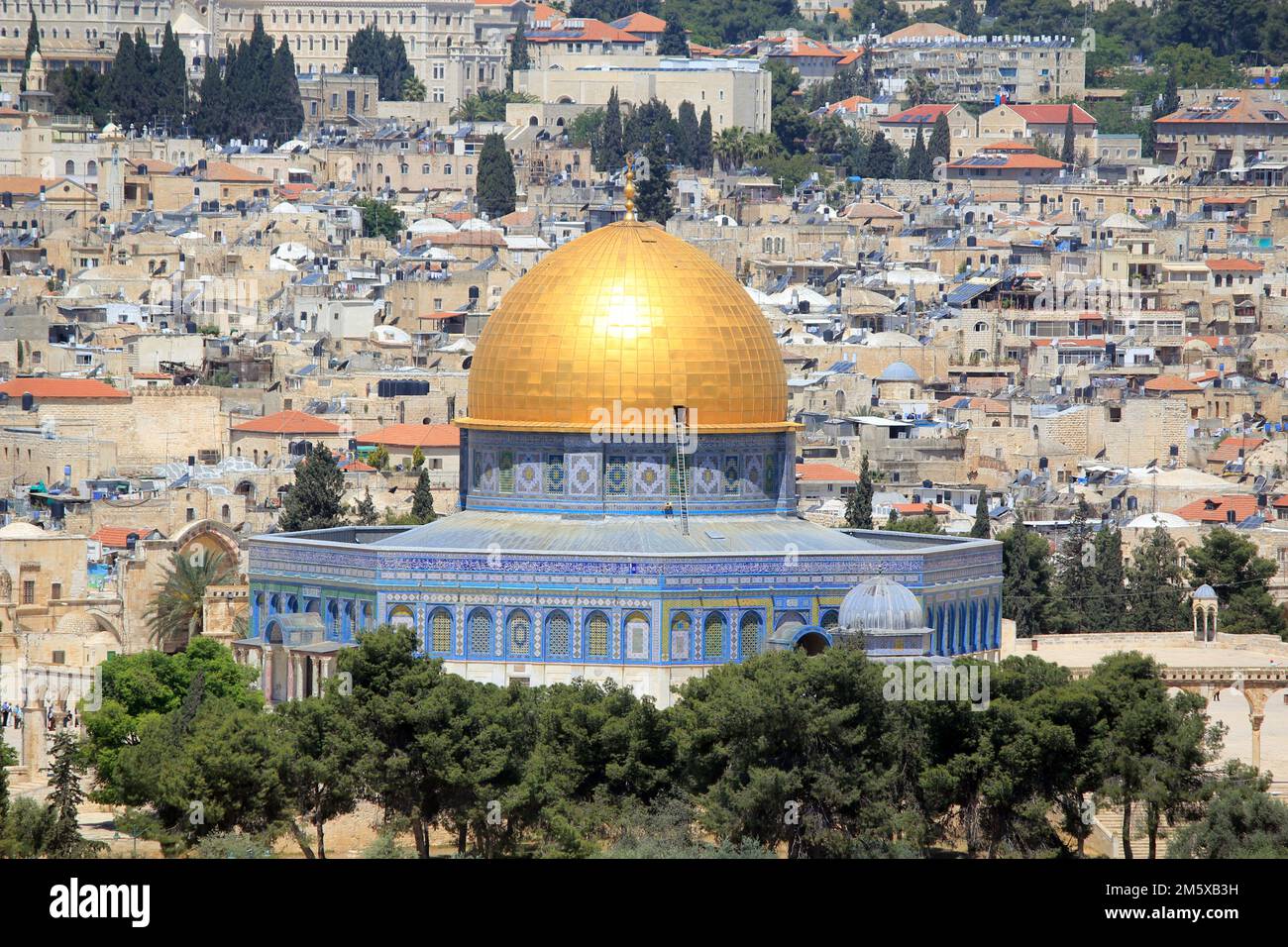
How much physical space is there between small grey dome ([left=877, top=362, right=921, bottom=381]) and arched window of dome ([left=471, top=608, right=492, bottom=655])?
37.4 metres

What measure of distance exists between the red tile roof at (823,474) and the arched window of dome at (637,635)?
75.5 ft

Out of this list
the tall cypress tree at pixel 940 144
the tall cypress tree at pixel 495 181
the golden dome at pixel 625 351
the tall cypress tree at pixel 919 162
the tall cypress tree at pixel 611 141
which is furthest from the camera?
the tall cypress tree at pixel 940 144

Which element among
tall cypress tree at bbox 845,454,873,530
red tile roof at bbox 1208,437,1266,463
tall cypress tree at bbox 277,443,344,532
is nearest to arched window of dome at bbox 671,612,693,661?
tall cypress tree at bbox 277,443,344,532

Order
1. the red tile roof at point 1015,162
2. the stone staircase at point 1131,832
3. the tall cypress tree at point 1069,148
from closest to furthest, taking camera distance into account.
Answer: the stone staircase at point 1131,832 < the red tile roof at point 1015,162 < the tall cypress tree at point 1069,148

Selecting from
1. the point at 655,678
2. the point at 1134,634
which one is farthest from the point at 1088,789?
the point at 1134,634

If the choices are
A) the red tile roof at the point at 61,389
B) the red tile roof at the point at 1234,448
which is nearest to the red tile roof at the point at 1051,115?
the red tile roof at the point at 1234,448

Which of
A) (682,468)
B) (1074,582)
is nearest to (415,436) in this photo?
(1074,582)

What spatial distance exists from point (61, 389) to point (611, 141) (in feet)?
159

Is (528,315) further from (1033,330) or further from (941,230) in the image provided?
(941,230)

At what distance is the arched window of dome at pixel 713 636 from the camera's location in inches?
1500

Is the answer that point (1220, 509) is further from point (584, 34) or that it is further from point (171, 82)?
point (584, 34)

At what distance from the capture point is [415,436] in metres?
64.9

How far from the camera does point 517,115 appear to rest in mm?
124375

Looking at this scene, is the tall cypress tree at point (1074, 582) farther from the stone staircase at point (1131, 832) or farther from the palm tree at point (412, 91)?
the palm tree at point (412, 91)
